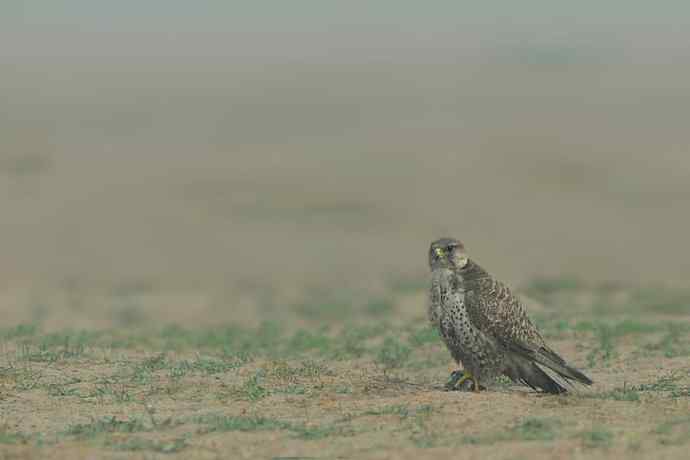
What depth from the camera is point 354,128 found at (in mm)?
33688

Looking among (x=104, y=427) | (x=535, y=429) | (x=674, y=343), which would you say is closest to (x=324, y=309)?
(x=674, y=343)

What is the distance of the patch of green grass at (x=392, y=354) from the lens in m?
11.5

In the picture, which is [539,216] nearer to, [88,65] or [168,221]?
[168,221]

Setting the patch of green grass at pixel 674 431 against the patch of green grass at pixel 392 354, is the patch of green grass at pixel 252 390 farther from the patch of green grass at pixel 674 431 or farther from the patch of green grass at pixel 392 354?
the patch of green grass at pixel 674 431

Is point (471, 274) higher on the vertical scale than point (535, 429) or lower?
higher

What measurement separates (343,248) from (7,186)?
840cm

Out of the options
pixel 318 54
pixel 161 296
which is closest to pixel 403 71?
pixel 318 54

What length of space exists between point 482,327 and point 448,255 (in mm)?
581

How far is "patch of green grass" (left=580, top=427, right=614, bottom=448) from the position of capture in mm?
6758

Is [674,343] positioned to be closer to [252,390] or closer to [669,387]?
[669,387]

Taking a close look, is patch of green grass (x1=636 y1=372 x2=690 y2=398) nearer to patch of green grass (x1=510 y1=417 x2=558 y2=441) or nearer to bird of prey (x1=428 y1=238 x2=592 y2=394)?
bird of prey (x1=428 y1=238 x2=592 y2=394)

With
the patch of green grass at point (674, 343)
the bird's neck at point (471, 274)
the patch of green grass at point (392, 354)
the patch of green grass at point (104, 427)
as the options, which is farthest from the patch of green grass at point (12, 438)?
the patch of green grass at point (674, 343)

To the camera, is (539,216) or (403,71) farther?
(403,71)

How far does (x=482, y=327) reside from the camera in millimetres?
8539
